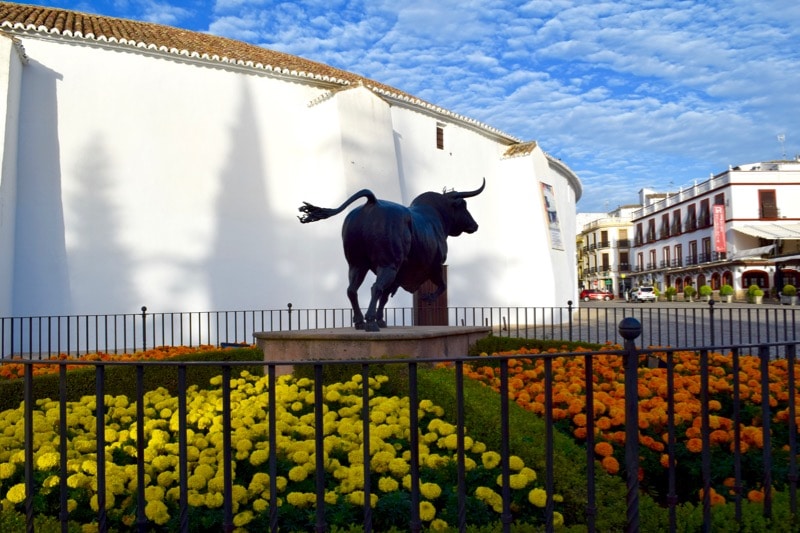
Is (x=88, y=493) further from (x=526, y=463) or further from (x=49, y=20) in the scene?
(x=49, y=20)

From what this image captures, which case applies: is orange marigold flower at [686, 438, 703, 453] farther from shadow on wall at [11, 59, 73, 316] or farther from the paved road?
shadow on wall at [11, 59, 73, 316]

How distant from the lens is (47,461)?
3064mm

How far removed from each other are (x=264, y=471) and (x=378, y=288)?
2834 millimetres

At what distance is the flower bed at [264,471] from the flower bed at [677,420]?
27.3 inches

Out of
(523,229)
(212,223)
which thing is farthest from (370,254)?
(523,229)

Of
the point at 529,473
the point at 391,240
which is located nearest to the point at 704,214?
the point at 391,240

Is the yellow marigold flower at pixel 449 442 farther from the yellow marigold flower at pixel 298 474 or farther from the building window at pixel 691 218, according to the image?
the building window at pixel 691 218

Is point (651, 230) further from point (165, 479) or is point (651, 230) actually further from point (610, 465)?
point (165, 479)

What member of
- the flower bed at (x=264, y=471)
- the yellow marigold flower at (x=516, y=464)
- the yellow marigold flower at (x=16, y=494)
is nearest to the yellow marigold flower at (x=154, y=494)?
the flower bed at (x=264, y=471)

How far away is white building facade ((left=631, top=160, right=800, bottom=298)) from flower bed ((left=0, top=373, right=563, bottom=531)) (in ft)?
121

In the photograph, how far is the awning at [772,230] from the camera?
36.0 metres

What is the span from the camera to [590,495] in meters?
2.20

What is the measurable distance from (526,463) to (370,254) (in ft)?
10.1

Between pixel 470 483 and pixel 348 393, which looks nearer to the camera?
pixel 470 483
